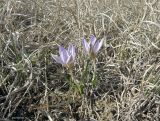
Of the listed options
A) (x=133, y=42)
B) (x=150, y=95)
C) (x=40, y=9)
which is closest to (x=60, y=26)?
(x=40, y=9)

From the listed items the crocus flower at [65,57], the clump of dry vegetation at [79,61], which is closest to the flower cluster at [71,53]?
the crocus flower at [65,57]

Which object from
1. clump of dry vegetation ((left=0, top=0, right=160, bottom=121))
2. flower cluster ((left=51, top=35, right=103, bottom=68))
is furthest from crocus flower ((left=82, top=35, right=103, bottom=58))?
clump of dry vegetation ((left=0, top=0, right=160, bottom=121))

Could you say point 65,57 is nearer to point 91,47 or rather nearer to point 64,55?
point 64,55

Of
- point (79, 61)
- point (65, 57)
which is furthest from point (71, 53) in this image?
point (79, 61)

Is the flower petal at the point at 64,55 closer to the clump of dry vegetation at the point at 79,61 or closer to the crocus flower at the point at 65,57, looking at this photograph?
the crocus flower at the point at 65,57

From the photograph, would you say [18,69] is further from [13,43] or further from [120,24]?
[120,24]

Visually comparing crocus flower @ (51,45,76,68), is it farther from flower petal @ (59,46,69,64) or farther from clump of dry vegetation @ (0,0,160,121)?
clump of dry vegetation @ (0,0,160,121)

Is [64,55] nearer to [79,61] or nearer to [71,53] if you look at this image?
[71,53]

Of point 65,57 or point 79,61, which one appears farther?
point 79,61
